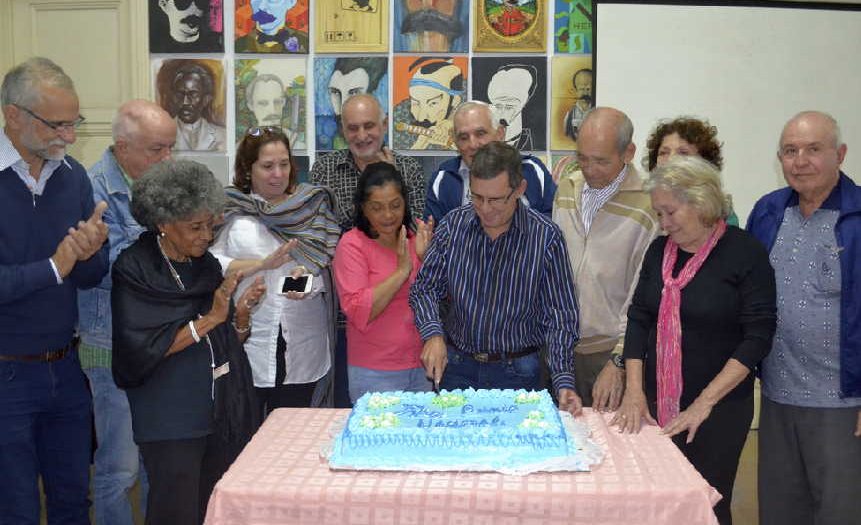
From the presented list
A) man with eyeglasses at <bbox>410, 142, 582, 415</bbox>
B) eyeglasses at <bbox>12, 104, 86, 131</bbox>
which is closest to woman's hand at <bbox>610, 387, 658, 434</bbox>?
man with eyeglasses at <bbox>410, 142, 582, 415</bbox>

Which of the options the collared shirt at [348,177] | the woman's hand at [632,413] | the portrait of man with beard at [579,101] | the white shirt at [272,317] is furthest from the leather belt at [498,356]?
the portrait of man with beard at [579,101]

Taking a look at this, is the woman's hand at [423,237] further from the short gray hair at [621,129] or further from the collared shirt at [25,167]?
the collared shirt at [25,167]

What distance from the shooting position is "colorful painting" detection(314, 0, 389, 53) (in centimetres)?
465

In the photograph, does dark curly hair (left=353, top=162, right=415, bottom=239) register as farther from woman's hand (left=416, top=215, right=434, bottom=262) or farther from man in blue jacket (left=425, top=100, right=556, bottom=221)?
man in blue jacket (left=425, top=100, right=556, bottom=221)

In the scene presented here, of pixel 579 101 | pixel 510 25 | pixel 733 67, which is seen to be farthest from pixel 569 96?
pixel 733 67

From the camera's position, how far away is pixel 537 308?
8.94 ft

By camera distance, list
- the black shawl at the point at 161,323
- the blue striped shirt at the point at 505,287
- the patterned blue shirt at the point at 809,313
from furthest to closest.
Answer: the blue striped shirt at the point at 505,287
the patterned blue shirt at the point at 809,313
the black shawl at the point at 161,323

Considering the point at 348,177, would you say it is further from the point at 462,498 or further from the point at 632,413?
the point at 462,498

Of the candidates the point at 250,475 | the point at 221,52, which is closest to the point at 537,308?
the point at 250,475

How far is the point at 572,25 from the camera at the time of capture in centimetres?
467

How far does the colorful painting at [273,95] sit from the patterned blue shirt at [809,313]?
3050 millimetres

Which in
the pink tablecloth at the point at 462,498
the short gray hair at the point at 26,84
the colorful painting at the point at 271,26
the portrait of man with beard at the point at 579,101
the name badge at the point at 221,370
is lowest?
the pink tablecloth at the point at 462,498

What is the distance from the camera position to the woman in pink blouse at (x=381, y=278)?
2.84m

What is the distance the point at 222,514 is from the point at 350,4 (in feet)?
11.4
